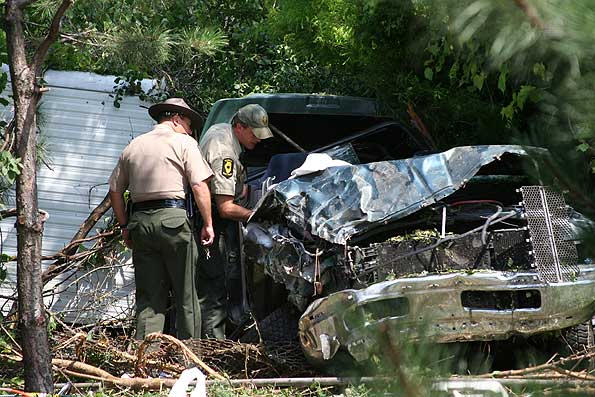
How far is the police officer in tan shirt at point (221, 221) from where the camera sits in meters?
7.21

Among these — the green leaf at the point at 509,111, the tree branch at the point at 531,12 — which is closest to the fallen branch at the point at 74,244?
the green leaf at the point at 509,111

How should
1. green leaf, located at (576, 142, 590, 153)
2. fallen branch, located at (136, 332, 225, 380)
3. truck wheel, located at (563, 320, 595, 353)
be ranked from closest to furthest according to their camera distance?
green leaf, located at (576, 142, 590, 153) → truck wheel, located at (563, 320, 595, 353) → fallen branch, located at (136, 332, 225, 380)

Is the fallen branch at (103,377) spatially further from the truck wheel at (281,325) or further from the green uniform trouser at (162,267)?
the truck wheel at (281,325)

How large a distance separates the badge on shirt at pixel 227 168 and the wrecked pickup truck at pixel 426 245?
0.79 m

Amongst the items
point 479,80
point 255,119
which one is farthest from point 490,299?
point 255,119

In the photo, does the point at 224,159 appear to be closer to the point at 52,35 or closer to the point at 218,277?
the point at 218,277

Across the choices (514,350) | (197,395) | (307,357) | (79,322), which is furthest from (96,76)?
(197,395)

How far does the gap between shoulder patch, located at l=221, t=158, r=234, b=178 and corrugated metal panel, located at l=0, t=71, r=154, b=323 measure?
1.89 metres

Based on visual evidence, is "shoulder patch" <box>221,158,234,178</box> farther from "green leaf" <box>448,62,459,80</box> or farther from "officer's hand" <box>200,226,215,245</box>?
"green leaf" <box>448,62,459,80</box>

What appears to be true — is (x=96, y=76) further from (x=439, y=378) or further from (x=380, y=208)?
(x=439, y=378)

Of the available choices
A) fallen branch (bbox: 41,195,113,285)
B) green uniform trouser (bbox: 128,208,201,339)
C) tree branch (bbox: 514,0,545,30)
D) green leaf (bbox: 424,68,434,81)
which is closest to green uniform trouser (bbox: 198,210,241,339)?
green uniform trouser (bbox: 128,208,201,339)

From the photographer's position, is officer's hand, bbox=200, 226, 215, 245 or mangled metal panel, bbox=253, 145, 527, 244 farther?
officer's hand, bbox=200, 226, 215, 245

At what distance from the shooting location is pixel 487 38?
1727 mm

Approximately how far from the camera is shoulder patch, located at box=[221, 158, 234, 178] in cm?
728
